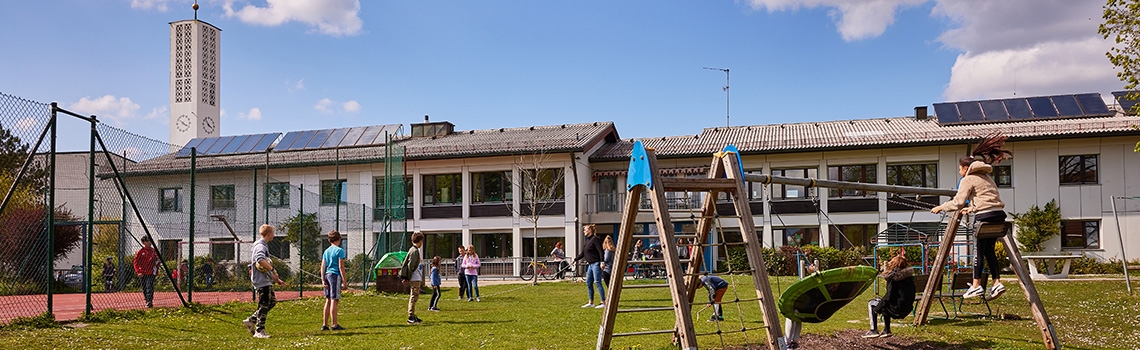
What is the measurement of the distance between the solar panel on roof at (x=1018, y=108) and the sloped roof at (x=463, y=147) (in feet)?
57.1

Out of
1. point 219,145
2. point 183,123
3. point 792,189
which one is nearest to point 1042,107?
point 792,189

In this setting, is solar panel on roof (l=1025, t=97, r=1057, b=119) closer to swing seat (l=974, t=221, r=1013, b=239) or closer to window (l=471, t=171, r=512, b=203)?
window (l=471, t=171, r=512, b=203)

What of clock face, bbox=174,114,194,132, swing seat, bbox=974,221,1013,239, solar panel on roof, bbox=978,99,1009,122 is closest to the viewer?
swing seat, bbox=974,221,1013,239

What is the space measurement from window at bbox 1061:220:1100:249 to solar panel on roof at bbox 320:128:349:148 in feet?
104

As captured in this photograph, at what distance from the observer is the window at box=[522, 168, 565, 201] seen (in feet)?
125

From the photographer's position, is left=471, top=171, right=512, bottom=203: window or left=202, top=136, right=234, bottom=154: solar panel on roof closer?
left=471, top=171, right=512, bottom=203: window

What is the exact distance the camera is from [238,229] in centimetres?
3041

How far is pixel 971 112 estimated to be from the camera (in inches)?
1483

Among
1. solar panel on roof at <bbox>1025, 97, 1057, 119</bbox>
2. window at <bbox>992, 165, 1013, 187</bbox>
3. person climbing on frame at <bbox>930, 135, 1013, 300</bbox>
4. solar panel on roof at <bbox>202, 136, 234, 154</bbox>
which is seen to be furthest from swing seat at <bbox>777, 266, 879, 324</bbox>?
solar panel on roof at <bbox>202, 136, 234, 154</bbox>

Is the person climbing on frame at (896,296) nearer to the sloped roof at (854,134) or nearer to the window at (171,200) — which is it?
the window at (171,200)

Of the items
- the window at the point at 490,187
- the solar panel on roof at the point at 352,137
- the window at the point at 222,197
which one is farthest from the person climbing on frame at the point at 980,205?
the solar panel on roof at the point at 352,137

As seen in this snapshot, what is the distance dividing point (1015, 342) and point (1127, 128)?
26.7 m

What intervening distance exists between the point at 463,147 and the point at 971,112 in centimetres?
2221

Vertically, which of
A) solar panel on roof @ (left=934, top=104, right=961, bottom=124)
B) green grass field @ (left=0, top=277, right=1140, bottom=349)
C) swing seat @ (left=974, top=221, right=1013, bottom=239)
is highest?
solar panel on roof @ (left=934, top=104, right=961, bottom=124)
